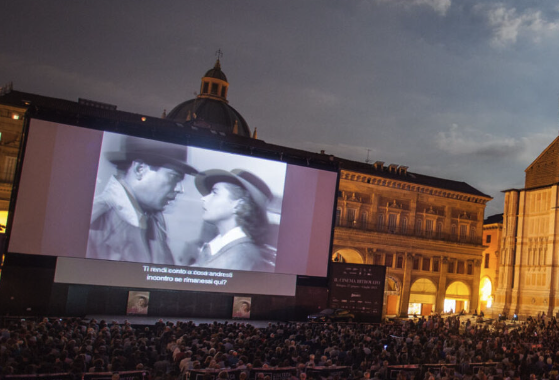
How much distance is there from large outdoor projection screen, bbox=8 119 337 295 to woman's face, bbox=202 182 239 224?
0.24 metres

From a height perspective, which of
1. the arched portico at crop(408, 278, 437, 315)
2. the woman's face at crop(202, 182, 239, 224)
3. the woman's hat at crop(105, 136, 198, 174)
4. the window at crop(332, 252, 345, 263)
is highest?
the woman's hat at crop(105, 136, 198, 174)

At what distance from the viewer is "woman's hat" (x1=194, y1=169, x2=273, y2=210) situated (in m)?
27.6

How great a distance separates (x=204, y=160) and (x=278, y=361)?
15417 mm

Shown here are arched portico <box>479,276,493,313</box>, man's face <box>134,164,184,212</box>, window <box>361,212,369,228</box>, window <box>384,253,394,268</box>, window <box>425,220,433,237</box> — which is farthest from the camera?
arched portico <box>479,276,493,313</box>

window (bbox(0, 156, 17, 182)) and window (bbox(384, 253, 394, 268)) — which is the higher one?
window (bbox(0, 156, 17, 182))

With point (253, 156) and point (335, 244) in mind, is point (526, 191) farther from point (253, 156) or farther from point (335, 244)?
point (253, 156)

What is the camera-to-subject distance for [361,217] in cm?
4656

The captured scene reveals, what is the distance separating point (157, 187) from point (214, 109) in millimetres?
40214

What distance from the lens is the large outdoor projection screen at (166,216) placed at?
969 inches

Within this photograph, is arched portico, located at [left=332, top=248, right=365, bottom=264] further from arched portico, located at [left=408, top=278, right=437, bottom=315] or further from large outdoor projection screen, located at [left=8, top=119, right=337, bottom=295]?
large outdoor projection screen, located at [left=8, top=119, right=337, bottom=295]

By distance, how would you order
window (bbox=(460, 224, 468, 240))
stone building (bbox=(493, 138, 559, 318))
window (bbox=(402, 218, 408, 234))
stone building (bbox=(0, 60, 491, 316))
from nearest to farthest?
stone building (bbox=(493, 138, 559, 318))
stone building (bbox=(0, 60, 491, 316))
window (bbox=(402, 218, 408, 234))
window (bbox=(460, 224, 468, 240))

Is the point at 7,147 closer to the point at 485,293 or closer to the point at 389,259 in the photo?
the point at 389,259

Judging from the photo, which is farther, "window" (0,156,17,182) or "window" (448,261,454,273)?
"window" (448,261,454,273)
